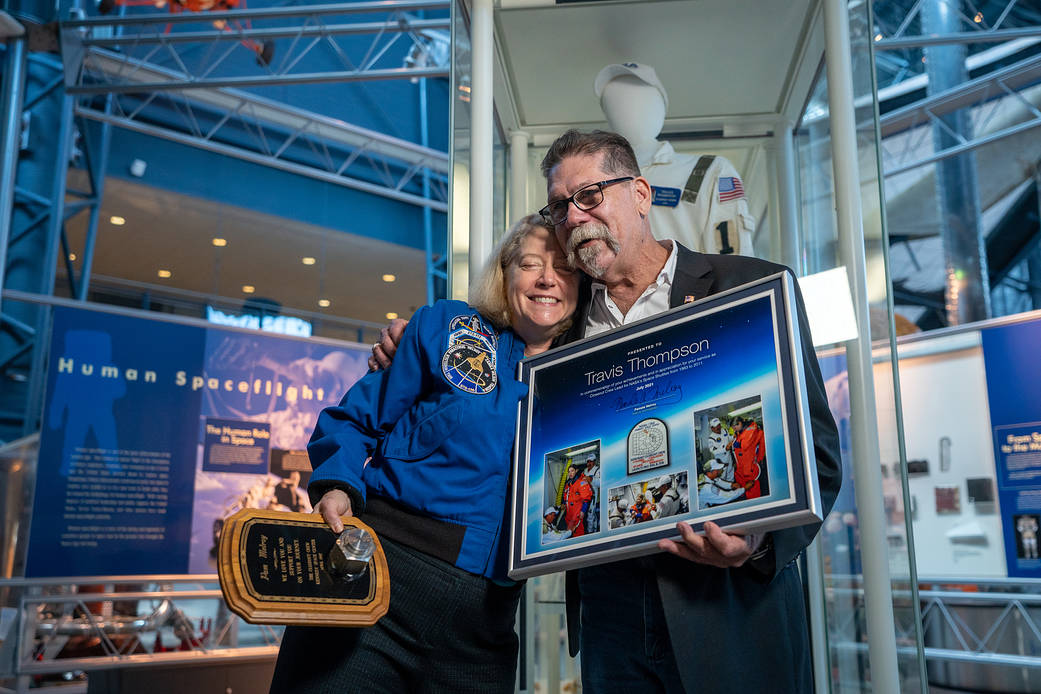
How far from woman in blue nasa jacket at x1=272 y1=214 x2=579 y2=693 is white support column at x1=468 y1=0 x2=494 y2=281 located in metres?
0.69

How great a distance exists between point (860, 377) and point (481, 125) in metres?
1.39

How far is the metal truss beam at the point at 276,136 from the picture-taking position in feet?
34.9

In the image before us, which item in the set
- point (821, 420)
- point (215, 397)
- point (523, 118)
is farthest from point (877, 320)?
point (215, 397)

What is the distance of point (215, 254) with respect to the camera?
412 inches

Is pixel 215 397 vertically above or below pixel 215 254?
below

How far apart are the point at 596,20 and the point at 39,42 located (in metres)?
9.31

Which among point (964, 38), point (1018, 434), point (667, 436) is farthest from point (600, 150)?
point (964, 38)

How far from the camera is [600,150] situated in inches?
82.0

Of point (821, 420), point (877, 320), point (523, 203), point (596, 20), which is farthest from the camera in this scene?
point (523, 203)

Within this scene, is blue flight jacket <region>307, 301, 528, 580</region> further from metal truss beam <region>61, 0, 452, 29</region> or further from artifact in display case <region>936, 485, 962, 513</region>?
metal truss beam <region>61, 0, 452, 29</region>

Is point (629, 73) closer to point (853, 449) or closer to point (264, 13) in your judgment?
point (853, 449)

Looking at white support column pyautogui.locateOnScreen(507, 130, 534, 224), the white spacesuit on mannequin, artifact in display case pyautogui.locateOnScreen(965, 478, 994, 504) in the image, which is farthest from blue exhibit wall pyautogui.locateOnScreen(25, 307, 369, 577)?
artifact in display case pyautogui.locateOnScreen(965, 478, 994, 504)

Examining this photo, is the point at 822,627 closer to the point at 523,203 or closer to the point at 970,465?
the point at 523,203

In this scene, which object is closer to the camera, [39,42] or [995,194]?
[39,42]
